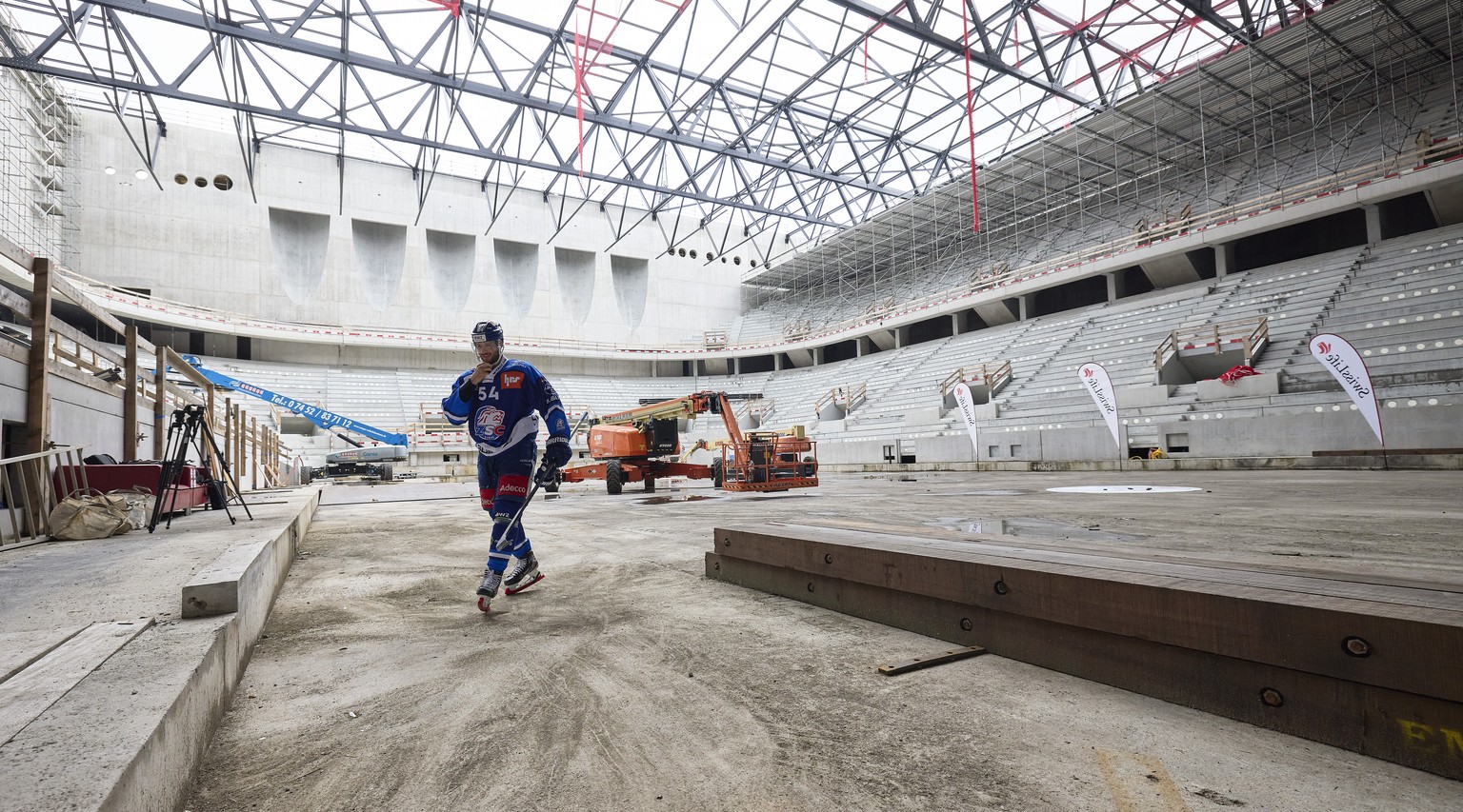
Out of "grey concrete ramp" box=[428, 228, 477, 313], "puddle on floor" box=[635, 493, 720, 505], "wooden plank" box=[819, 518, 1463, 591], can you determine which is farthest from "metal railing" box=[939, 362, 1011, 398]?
"grey concrete ramp" box=[428, 228, 477, 313]

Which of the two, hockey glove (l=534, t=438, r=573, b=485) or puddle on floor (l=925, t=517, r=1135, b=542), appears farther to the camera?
puddle on floor (l=925, t=517, r=1135, b=542)

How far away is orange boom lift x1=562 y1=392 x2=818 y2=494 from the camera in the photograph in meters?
13.2

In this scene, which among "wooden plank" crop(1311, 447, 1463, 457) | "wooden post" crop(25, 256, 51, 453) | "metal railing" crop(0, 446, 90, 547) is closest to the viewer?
"metal railing" crop(0, 446, 90, 547)

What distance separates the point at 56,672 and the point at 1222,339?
77.4 feet

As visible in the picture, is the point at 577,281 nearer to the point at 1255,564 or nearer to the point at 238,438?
the point at 238,438

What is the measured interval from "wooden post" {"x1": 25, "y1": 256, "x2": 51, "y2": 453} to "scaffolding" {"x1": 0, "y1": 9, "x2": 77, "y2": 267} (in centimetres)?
2745

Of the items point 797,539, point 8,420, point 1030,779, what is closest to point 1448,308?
point 797,539

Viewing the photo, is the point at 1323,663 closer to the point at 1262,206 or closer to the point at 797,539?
the point at 797,539

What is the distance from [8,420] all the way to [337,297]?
118ft

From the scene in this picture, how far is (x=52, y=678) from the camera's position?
66.3 inches

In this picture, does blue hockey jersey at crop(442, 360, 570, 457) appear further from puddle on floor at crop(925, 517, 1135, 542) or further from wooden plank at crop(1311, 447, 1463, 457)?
wooden plank at crop(1311, 447, 1463, 457)

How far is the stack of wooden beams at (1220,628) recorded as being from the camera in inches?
56.8

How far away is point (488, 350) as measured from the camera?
13.6ft

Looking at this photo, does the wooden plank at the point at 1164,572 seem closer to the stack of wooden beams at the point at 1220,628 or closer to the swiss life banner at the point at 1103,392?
the stack of wooden beams at the point at 1220,628
